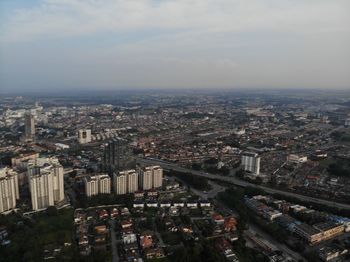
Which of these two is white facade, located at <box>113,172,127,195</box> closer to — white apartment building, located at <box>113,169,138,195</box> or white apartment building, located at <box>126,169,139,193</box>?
white apartment building, located at <box>113,169,138,195</box>

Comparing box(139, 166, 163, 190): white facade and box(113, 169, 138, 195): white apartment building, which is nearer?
box(113, 169, 138, 195): white apartment building

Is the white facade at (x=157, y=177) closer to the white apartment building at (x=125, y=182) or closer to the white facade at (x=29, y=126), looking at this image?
the white apartment building at (x=125, y=182)

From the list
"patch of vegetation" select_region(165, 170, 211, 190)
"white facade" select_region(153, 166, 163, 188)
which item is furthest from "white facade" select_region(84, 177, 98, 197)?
"patch of vegetation" select_region(165, 170, 211, 190)

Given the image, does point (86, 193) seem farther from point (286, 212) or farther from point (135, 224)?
point (286, 212)

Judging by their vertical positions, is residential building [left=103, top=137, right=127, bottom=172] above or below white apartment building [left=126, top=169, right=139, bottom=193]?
above

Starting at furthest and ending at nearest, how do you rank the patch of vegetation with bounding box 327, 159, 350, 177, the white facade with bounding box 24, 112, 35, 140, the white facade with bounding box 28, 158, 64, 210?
the white facade with bounding box 24, 112, 35, 140 < the patch of vegetation with bounding box 327, 159, 350, 177 < the white facade with bounding box 28, 158, 64, 210

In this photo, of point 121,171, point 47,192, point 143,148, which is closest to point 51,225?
point 47,192
